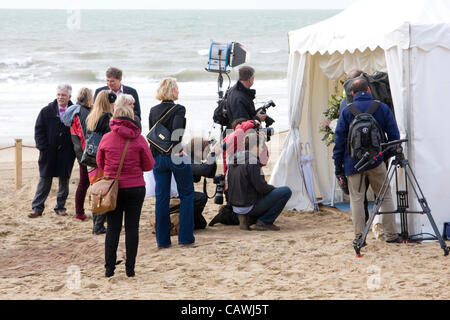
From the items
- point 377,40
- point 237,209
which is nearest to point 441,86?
point 377,40

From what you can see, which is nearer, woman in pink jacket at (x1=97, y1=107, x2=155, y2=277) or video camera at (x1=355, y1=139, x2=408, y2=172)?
woman in pink jacket at (x1=97, y1=107, x2=155, y2=277)

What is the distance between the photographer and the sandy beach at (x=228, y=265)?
464 cm

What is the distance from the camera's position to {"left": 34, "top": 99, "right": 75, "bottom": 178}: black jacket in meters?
7.39

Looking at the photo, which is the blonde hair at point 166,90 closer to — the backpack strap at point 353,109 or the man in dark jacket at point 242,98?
the man in dark jacket at point 242,98

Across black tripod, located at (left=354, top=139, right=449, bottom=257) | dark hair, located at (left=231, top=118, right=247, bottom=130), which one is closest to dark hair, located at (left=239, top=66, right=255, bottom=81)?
dark hair, located at (left=231, top=118, right=247, bottom=130)

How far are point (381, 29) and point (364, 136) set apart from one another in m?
1.26

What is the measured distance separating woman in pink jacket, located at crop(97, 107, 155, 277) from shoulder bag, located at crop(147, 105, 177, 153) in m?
0.74

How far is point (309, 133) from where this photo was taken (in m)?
7.94

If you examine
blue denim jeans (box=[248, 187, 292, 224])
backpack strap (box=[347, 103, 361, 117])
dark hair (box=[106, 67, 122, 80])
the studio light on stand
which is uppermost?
the studio light on stand

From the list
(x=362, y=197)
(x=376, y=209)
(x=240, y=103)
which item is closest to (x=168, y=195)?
(x=240, y=103)

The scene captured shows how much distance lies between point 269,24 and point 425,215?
50.3m

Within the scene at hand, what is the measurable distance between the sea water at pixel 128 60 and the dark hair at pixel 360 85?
19.4 feet

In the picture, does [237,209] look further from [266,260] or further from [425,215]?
[425,215]

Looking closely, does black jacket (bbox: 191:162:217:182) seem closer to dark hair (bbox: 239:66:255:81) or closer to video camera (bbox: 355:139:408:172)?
Answer: dark hair (bbox: 239:66:255:81)
